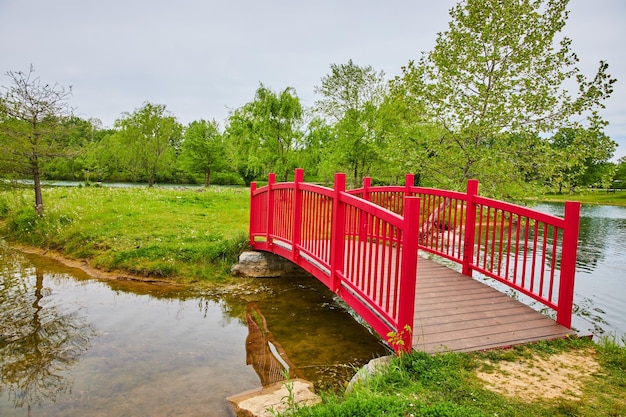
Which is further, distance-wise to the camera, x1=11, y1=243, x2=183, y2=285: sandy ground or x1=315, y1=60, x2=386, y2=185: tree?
x1=315, y1=60, x2=386, y2=185: tree

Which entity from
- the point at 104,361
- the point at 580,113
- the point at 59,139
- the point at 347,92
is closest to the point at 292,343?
the point at 104,361

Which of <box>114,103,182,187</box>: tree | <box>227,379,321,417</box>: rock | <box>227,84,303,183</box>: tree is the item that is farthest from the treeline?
<box>114,103,182,187</box>: tree

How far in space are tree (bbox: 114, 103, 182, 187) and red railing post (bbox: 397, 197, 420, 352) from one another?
27341 millimetres

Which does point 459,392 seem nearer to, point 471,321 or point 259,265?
point 471,321

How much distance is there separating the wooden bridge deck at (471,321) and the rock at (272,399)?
1.32m

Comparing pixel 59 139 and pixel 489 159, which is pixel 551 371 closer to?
pixel 489 159

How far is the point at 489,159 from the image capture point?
31.1 feet

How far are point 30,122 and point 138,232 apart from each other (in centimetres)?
535

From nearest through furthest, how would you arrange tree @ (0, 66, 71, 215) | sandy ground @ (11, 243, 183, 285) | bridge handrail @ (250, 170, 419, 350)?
bridge handrail @ (250, 170, 419, 350), sandy ground @ (11, 243, 183, 285), tree @ (0, 66, 71, 215)

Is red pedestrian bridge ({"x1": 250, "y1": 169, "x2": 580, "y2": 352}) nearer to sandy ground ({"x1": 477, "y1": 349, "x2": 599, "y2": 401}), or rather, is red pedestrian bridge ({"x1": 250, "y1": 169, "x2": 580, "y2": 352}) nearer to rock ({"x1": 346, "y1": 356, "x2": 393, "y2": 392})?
rock ({"x1": 346, "y1": 356, "x2": 393, "y2": 392})

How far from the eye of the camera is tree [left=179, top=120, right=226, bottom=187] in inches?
1292

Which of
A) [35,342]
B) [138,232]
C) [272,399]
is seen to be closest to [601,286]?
[272,399]

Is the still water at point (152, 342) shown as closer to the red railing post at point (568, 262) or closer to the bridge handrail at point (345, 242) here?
the bridge handrail at point (345, 242)

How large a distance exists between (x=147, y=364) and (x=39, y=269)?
19.4 ft
